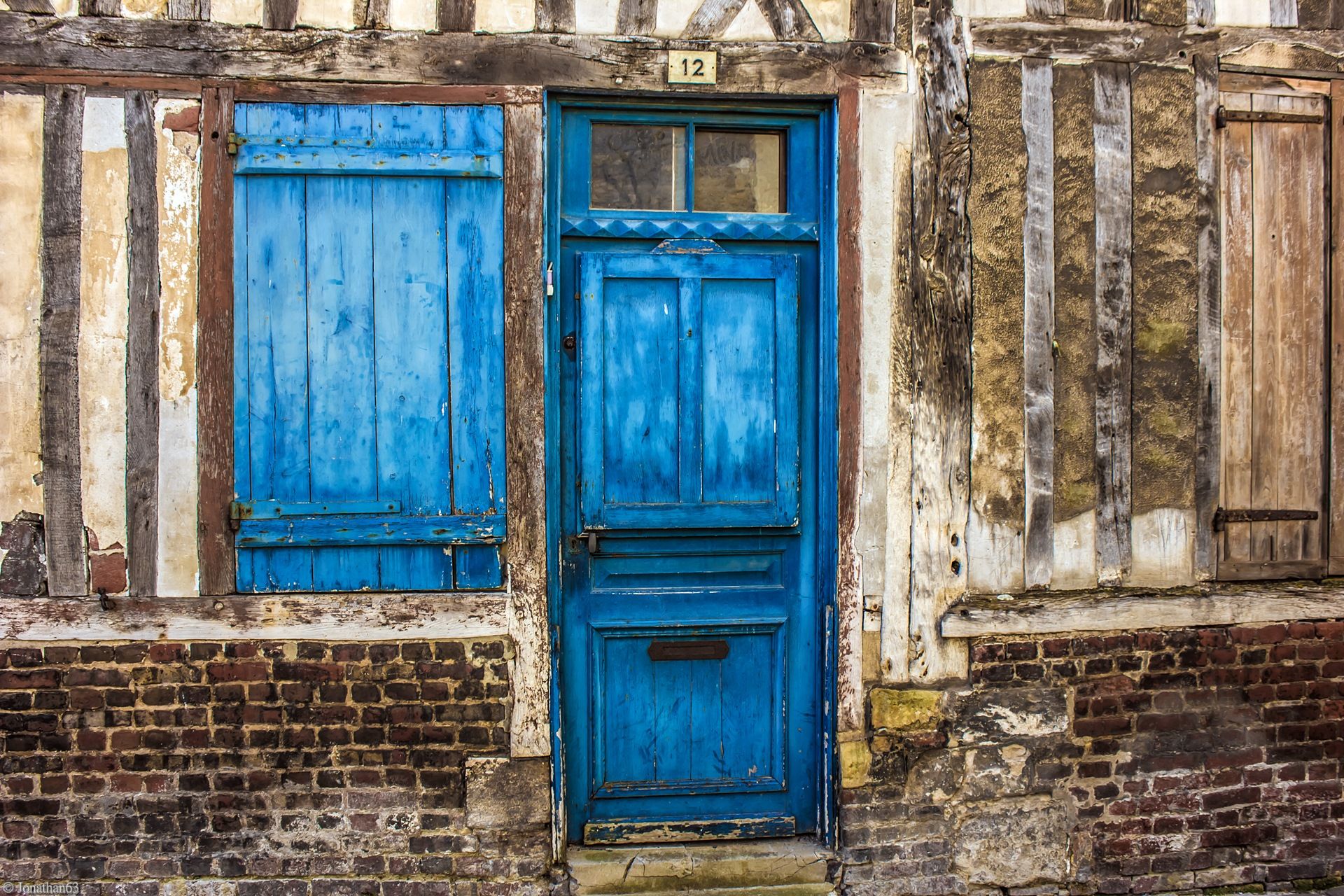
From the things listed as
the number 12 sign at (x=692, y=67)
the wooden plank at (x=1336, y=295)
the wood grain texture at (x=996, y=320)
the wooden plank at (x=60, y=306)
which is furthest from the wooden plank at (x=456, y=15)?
the wooden plank at (x=1336, y=295)

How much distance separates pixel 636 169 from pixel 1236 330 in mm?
2489

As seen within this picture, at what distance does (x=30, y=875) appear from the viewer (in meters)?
3.07

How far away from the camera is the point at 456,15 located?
314cm

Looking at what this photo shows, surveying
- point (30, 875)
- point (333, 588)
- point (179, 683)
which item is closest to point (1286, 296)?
point (333, 588)

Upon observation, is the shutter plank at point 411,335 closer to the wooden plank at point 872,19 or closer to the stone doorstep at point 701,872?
the stone doorstep at point 701,872

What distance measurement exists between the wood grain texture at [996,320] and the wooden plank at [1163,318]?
1.57 ft

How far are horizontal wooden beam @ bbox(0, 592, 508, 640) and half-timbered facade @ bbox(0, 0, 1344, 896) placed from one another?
20 mm

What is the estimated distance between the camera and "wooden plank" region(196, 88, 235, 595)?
310 cm

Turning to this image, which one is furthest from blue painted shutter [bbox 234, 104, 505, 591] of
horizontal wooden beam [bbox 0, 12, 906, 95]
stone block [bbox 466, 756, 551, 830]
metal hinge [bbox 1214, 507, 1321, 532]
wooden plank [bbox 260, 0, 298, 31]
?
metal hinge [bbox 1214, 507, 1321, 532]

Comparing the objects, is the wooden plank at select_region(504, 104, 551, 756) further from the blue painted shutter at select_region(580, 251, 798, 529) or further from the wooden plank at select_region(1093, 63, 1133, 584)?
the wooden plank at select_region(1093, 63, 1133, 584)

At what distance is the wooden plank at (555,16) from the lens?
3.17m

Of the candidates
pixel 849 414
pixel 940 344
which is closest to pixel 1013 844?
pixel 849 414

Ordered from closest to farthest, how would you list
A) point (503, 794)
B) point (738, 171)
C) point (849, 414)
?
point (503, 794) → point (849, 414) → point (738, 171)

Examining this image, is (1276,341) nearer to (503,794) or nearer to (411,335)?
(411,335)
